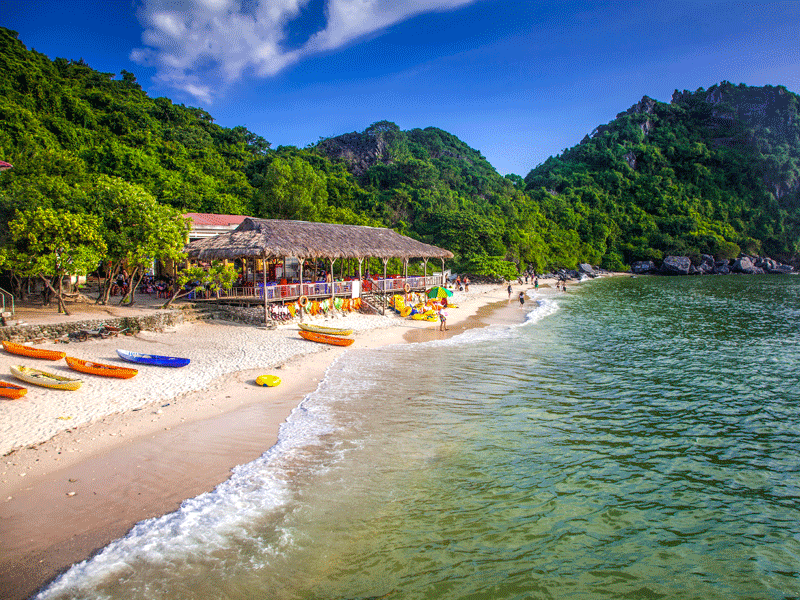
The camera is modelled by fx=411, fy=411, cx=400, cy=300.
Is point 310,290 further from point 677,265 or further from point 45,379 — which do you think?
point 677,265

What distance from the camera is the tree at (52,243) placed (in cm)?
1393

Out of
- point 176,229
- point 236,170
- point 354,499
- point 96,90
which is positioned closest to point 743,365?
point 354,499

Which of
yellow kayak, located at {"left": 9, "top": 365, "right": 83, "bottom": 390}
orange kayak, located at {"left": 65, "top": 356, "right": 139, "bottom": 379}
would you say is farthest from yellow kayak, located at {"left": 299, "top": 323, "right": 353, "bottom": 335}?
yellow kayak, located at {"left": 9, "top": 365, "right": 83, "bottom": 390}

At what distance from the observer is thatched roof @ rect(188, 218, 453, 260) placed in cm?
1841

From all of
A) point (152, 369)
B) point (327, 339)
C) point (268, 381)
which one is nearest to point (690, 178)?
point (327, 339)

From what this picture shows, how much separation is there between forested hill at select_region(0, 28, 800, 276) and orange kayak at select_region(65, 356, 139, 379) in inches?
289

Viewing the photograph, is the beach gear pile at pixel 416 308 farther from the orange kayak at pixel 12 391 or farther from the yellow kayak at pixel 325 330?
the orange kayak at pixel 12 391

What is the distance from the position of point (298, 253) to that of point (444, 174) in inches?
2285

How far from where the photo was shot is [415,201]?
172 feet

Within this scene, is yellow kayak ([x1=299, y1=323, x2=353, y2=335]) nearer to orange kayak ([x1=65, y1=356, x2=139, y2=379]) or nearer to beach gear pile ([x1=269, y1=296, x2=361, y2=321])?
beach gear pile ([x1=269, y1=296, x2=361, y2=321])

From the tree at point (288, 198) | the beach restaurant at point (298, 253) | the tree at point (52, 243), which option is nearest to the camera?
the tree at point (52, 243)

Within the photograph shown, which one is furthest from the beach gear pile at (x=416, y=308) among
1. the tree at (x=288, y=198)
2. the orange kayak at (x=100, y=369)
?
the tree at (x=288, y=198)

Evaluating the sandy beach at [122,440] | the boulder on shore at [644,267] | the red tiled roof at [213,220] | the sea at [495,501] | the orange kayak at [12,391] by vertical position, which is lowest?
the sea at [495,501]

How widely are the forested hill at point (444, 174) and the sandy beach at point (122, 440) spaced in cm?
876
